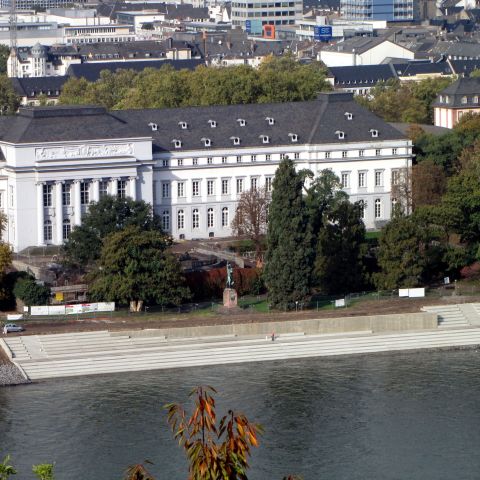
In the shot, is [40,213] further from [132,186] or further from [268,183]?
[268,183]

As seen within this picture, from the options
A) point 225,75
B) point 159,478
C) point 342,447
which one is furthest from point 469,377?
point 225,75

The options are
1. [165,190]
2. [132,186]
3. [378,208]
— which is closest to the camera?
[132,186]

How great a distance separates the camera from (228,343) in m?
62.3

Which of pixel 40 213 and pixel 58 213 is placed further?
pixel 58 213

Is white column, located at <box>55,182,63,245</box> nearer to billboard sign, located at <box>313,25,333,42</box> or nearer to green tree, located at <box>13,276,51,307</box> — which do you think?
green tree, located at <box>13,276,51,307</box>

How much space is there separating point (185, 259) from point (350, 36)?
98112 mm

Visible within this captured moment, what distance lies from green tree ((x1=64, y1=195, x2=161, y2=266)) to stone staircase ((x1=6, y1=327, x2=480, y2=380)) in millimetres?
6469

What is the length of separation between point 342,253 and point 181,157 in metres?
13.6

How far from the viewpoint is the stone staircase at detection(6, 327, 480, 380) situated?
60.0 meters

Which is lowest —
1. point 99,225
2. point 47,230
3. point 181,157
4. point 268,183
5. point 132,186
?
point 47,230

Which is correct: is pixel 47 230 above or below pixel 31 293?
above

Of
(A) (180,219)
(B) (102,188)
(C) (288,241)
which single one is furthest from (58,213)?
(C) (288,241)

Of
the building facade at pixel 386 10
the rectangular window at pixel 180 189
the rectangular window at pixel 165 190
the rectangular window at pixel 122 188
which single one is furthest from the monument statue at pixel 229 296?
the building facade at pixel 386 10

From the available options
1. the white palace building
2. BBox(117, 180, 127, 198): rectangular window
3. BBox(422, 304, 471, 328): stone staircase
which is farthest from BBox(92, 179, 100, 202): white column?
BBox(422, 304, 471, 328): stone staircase
